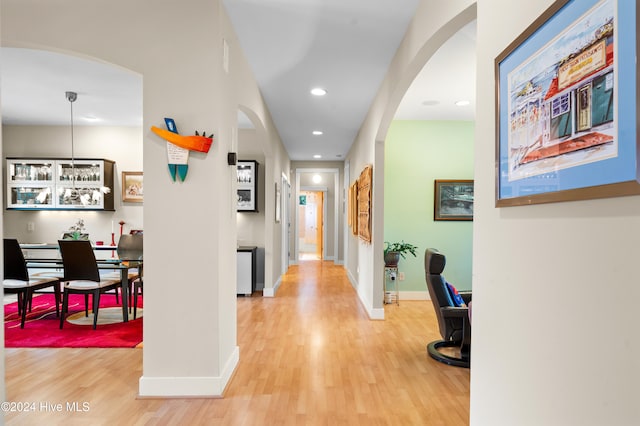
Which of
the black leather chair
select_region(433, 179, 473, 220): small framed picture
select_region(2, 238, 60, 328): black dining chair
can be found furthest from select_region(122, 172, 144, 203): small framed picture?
the black leather chair

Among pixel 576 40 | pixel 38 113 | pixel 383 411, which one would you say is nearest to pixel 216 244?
pixel 383 411

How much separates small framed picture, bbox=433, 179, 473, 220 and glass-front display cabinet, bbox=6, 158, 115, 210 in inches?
203

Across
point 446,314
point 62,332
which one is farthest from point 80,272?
point 446,314

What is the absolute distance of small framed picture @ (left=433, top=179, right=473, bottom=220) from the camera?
5852 millimetres

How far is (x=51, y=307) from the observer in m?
5.18

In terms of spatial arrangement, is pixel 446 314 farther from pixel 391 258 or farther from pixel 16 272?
pixel 16 272

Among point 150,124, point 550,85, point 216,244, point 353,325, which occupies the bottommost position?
point 353,325

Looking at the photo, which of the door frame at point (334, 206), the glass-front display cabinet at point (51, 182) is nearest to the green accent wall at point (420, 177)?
the door frame at point (334, 206)

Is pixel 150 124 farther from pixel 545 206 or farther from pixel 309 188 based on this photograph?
pixel 309 188

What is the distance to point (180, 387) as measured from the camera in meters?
2.61

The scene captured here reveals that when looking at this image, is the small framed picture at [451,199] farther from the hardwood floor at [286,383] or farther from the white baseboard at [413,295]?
the hardwood floor at [286,383]

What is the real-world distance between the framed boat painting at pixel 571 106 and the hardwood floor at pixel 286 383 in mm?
1737

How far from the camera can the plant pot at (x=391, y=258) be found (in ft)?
17.9

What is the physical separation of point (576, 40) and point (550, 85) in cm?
14
